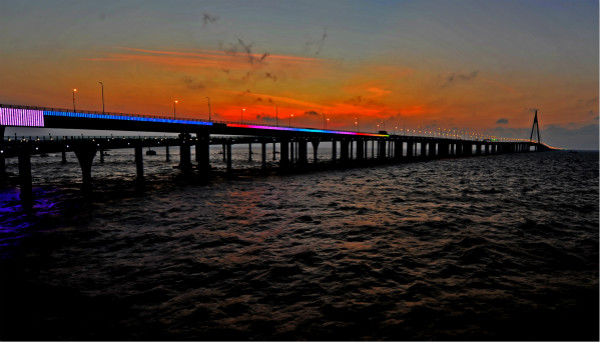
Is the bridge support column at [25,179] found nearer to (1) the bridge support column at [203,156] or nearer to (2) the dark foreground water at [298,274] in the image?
(2) the dark foreground water at [298,274]

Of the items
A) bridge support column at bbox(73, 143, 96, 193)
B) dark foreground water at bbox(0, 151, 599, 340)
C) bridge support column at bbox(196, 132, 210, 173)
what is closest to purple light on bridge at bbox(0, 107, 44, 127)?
bridge support column at bbox(73, 143, 96, 193)

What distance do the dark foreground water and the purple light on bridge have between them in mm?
30445

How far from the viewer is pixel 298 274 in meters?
15.8

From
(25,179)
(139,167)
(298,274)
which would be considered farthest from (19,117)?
(298,274)

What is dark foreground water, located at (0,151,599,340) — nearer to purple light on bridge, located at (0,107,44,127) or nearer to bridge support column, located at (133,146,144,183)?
bridge support column, located at (133,146,144,183)

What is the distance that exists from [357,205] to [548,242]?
17.2m

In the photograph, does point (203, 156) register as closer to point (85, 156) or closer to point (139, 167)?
point (139, 167)

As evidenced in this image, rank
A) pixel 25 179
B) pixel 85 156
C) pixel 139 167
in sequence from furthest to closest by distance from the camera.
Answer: pixel 139 167, pixel 85 156, pixel 25 179

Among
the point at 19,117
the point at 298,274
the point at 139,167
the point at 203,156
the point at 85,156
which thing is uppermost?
A: the point at 19,117

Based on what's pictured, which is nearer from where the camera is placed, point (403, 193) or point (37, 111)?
point (403, 193)

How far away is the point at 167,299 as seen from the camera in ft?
43.0

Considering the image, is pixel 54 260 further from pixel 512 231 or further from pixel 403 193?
pixel 403 193

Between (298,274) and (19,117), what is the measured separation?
6232 centimetres

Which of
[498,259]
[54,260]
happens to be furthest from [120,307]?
A: [498,259]
